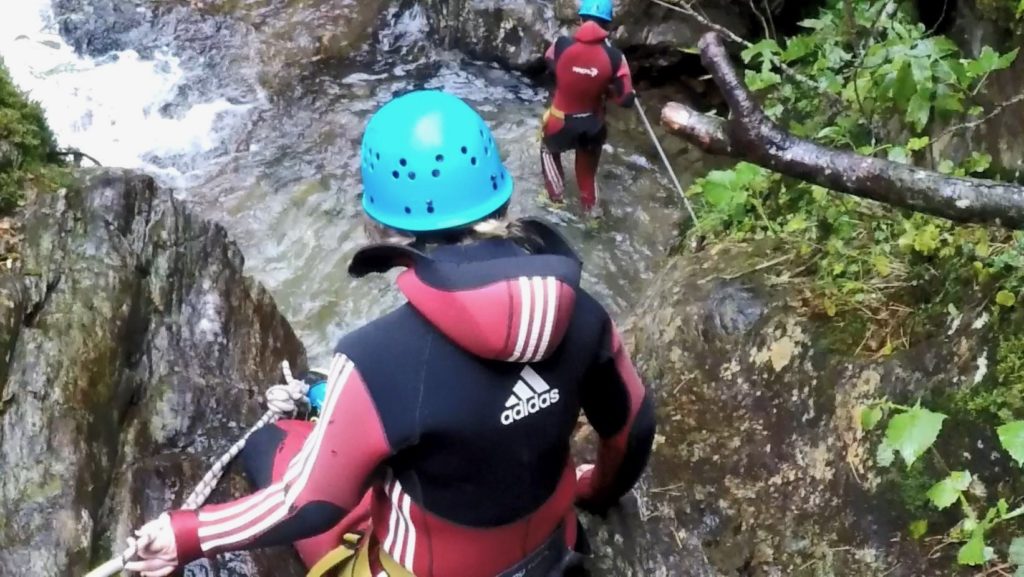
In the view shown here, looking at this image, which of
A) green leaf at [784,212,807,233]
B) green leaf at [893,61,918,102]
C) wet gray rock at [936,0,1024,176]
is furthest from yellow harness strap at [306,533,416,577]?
green leaf at [893,61,918,102]

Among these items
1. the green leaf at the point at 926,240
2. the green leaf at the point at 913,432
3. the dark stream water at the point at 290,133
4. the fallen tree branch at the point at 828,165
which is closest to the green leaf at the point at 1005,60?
the green leaf at the point at 926,240

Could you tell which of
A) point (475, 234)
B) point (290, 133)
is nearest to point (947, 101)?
point (475, 234)

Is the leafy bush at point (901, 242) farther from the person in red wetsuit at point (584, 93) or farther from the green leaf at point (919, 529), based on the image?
the person in red wetsuit at point (584, 93)

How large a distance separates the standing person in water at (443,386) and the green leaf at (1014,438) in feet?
3.08

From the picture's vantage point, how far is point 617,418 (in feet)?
8.06

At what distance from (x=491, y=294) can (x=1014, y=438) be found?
1360mm

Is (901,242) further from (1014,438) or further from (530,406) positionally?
(530,406)

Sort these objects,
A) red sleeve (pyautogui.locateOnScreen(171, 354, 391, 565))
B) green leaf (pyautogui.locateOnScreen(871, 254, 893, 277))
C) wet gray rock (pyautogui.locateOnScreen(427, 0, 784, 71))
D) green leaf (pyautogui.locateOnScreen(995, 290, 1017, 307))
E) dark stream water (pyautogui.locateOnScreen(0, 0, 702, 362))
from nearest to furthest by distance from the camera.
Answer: red sleeve (pyautogui.locateOnScreen(171, 354, 391, 565))
green leaf (pyautogui.locateOnScreen(995, 290, 1017, 307))
green leaf (pyautogui.locateOnScreen(871, 254, 893, 277))
dark stream water (pyautogui.locateOnScreen(0, 0, 702, 362))
wet gray rock (pyautogui.locateOnScreen(427, 0, 784, 71))

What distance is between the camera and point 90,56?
9148mm

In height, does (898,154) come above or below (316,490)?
below

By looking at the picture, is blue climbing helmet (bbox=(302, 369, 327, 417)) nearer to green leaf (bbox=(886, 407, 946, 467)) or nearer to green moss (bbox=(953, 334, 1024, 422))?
A: green leaf (bbox=(886, 407, 946, 467))

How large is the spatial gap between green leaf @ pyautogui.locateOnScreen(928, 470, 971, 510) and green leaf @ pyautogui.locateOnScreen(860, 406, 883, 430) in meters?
0.29

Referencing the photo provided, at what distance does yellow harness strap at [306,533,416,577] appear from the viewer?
224 centimetres

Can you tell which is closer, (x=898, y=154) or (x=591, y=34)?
(x=898, y=154)
